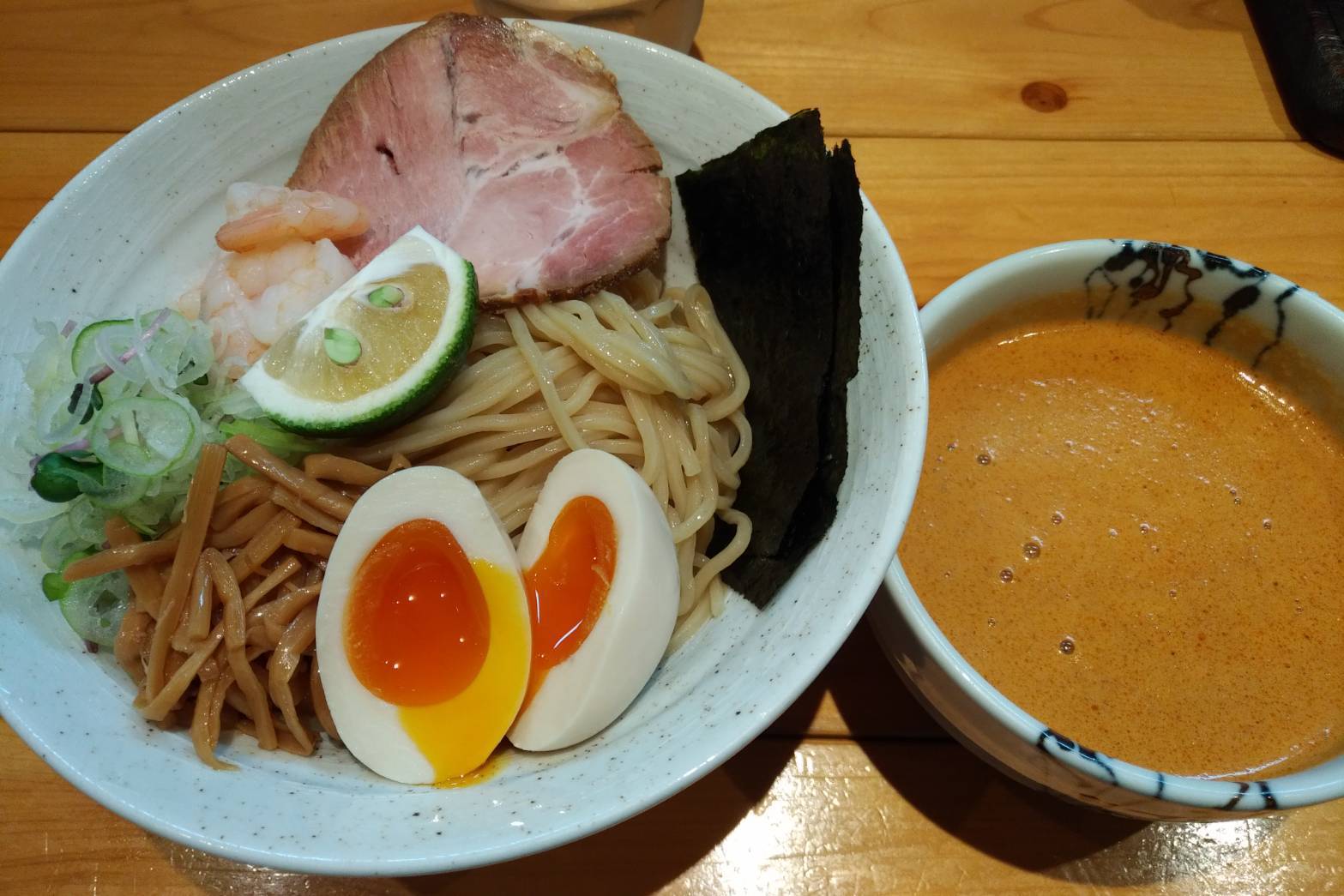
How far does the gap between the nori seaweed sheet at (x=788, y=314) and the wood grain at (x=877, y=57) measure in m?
0.73

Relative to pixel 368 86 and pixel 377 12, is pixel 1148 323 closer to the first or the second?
pixel 368 86

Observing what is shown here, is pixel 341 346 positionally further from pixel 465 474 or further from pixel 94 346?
pixel 94 346

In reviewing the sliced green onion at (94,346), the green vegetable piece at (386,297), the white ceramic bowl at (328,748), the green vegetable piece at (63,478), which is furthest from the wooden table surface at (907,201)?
the green vegetable piece at (386,297)

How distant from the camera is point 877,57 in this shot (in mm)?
2111

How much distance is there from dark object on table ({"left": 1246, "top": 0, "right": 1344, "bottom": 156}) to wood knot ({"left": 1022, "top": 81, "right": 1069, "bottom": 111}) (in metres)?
0.54

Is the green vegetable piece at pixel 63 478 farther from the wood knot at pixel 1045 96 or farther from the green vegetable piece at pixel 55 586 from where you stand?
the wood knot at pixel 1045 96

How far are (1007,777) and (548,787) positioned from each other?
80 cm

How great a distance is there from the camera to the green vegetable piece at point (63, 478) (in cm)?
119

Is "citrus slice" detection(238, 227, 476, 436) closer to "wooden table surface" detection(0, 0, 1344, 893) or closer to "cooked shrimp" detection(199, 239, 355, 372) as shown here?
"cooked shrimp" detection(199, 239, 355, 372)

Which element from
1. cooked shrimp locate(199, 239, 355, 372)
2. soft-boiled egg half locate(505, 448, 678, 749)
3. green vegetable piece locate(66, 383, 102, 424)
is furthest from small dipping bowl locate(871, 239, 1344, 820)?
green vegetable piece locate(66, 383, 102, 424)

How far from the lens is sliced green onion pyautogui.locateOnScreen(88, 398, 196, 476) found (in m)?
1.21

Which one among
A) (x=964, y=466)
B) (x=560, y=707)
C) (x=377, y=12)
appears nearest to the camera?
(x=560, y=707)

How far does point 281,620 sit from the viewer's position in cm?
121

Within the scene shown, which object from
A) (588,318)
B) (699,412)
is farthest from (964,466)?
(588,318)
